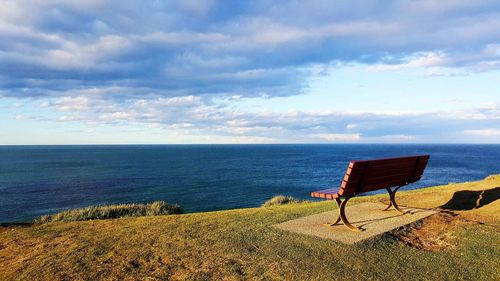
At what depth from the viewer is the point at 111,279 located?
5414 mm

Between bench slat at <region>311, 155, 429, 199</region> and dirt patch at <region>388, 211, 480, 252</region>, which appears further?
bench slat at <region>311, 155, 429, 199</region>

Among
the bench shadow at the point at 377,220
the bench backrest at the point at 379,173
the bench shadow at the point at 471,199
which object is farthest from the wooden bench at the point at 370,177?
the bench shadow at the point at 471,199

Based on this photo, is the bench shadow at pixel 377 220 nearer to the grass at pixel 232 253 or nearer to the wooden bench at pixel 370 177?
the wooden bench at pixel 370 177

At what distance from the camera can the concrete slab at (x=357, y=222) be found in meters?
7.41

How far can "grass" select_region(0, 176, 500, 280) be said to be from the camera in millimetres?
5527

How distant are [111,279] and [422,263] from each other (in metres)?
4.92

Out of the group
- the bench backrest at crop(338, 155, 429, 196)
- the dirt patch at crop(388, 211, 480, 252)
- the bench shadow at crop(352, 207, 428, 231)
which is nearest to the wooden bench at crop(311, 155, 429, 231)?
the bench backrest at crop(338, 155, 429, 196)

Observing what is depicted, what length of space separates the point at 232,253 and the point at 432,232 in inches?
174

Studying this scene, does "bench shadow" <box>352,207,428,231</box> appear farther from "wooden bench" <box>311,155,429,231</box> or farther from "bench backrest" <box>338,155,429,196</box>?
"bench backrest" <box>338,155,429,196</box>

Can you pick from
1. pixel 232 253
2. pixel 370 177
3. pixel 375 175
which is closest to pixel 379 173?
pixel 375 175

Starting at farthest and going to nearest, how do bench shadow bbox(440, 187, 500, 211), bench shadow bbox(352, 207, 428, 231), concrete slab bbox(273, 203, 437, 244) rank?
bench shadow bbox(440, 187, 500, 211), bench shadow bbox(352, 207, 428, 231), concrete slab bbox(273, 203, 437, 244)

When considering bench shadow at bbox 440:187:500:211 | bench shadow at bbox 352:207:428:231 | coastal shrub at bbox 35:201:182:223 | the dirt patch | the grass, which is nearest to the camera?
the grass

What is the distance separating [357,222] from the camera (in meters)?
8.51

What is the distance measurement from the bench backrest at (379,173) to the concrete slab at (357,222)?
82 cm
